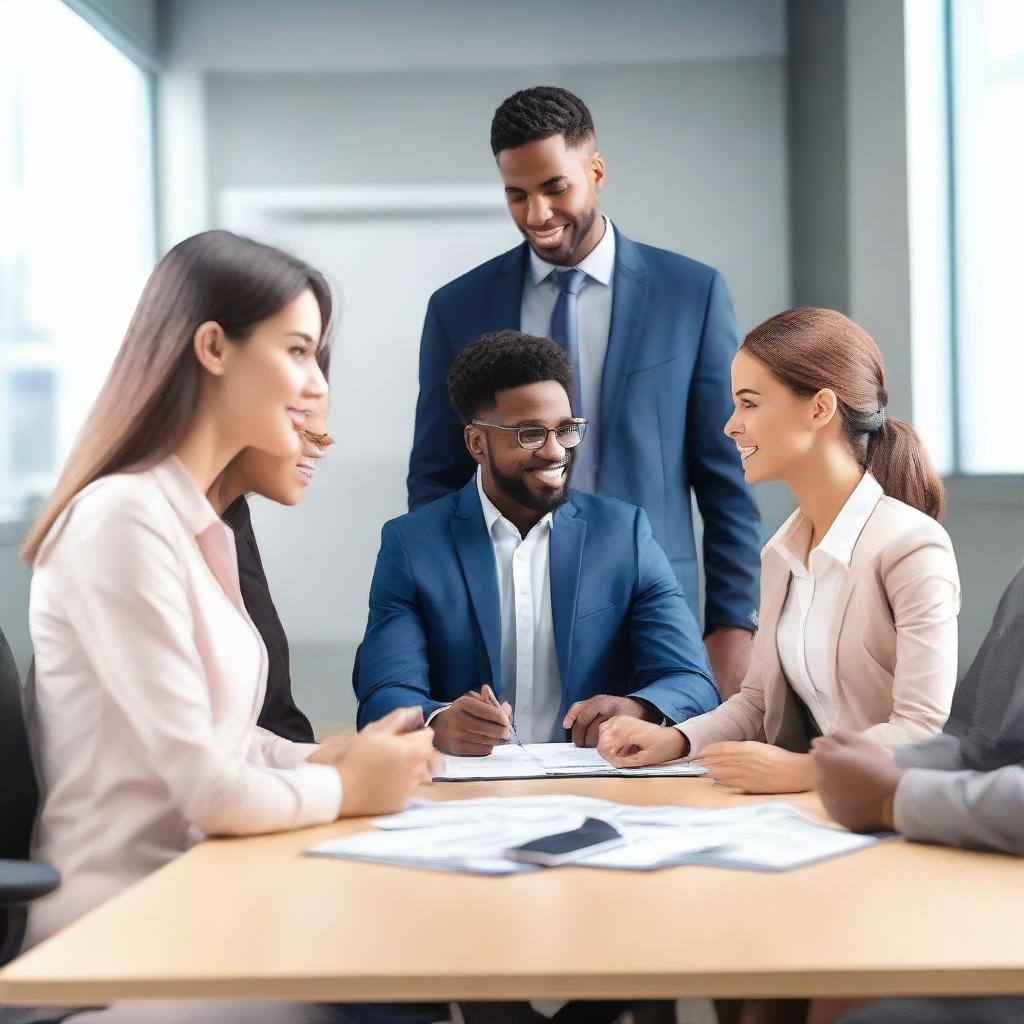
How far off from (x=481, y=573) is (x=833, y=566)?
72cm

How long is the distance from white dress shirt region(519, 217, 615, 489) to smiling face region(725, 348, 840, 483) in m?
0.89

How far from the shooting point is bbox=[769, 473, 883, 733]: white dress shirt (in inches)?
80.4

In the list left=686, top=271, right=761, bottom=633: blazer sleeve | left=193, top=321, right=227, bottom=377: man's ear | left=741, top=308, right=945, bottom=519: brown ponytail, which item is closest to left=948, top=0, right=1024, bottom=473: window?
left=686, top=271, right=761, bottom=633: blazer sleeve

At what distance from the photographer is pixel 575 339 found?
3.09m

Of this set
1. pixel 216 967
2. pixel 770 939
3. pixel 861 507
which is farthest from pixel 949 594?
pixel 216 967

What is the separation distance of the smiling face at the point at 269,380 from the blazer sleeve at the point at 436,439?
1.30m

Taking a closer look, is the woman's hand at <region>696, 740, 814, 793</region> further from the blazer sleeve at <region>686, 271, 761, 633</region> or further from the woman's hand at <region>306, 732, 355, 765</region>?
the blazer sleeve at <region>686, 271, 761, 633</region>

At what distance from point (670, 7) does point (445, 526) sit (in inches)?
140

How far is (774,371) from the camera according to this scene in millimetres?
2170

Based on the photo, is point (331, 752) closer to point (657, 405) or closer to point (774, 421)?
point (774, 421)

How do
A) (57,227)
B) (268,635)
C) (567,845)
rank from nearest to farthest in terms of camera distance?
(567,845) < (268,635) < (57,227)

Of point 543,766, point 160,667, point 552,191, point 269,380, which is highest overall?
point 552,191

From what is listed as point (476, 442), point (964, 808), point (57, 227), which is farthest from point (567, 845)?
point (57, 227)

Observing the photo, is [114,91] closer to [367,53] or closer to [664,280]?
[367,53]
